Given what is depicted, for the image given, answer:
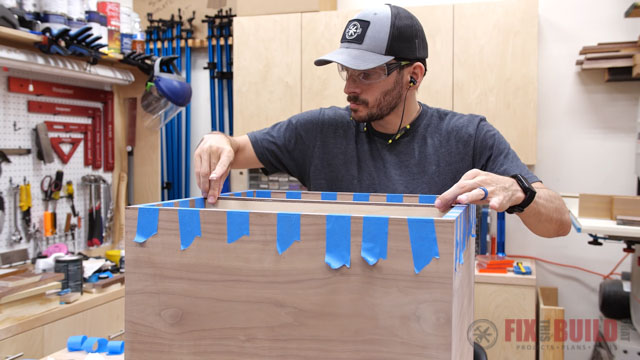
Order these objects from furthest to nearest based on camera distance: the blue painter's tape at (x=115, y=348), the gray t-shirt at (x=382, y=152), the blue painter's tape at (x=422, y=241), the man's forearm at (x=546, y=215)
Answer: the gray t-shirt at (x=382, y=152) → the blue painter's tape at (x=115, y=348) → the man's forearm at (x=546, y=215) → the blue painter's tape at (x=422, y=241)

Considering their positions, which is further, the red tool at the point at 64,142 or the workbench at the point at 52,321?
the red tool at the point at 64,142

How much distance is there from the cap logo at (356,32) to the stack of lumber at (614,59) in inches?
68.1

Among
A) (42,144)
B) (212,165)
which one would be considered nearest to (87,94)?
(42,144)

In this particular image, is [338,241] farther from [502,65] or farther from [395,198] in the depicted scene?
[502,65]

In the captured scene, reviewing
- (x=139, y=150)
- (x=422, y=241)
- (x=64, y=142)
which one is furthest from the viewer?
(x=139, y=150)

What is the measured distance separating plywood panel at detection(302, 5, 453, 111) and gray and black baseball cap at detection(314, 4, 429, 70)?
1304 mm

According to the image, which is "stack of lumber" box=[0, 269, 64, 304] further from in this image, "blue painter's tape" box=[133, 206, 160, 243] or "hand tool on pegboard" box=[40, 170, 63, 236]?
"blue painter's tape" box=[133, 206, 160, 243]

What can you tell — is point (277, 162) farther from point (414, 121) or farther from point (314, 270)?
point (314, 270)

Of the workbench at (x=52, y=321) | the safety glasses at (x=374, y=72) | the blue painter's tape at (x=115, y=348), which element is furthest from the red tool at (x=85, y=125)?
the safety glasses at (x=374, y=72)

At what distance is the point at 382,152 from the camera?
1384 millimetres

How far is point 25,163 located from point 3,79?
0.38 m

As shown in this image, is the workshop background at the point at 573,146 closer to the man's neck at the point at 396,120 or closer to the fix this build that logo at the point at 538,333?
the fix this build that logo at the point at 538,333

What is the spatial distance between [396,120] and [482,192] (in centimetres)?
57

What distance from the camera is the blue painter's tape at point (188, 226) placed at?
678mm
